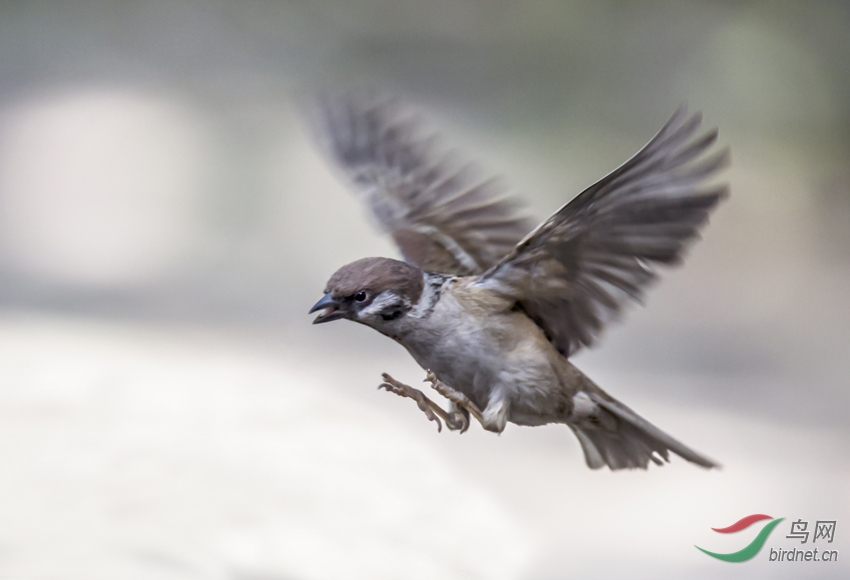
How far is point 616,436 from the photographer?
1.12 m

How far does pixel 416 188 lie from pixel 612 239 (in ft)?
1.32

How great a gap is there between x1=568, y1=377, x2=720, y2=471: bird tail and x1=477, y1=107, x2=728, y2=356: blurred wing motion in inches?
3.0

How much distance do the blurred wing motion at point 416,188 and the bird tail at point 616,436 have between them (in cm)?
24

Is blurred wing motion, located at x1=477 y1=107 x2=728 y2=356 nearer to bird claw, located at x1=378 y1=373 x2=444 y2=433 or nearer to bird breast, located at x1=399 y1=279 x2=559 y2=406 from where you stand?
bird breast, located at x1=399 y1=279 x2=559 y2=406

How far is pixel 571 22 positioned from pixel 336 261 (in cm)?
72

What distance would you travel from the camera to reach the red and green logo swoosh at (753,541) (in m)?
1.61

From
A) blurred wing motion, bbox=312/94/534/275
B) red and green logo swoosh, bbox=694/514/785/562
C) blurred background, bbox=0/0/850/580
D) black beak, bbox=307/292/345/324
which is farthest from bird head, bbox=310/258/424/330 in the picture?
red and green logo swoosh, bbox=694/514/785/562

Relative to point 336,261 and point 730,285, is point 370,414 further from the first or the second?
point 730,285

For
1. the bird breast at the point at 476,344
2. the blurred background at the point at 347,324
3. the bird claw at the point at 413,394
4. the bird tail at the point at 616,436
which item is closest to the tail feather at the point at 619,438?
the bird tail at the point at 616,436

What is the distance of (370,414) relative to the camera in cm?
172

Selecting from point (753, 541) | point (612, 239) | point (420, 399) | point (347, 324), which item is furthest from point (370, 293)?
point (753, 541)

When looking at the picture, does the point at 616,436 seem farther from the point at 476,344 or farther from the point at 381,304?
the point at 381,304

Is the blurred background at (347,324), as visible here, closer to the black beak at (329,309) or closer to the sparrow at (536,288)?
the sparrow at (536,288)

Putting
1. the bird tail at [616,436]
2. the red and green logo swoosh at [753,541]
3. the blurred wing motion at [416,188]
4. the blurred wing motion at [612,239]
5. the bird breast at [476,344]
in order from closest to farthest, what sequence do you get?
the blurred wing motion at [612,239], the bird breast at [476,344], the bird tail at [616,436], the blurred wing motion at [416,188], the red and green logo swoosh at [753,541]
